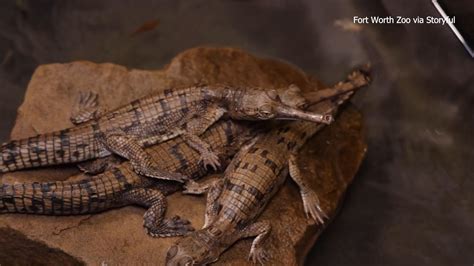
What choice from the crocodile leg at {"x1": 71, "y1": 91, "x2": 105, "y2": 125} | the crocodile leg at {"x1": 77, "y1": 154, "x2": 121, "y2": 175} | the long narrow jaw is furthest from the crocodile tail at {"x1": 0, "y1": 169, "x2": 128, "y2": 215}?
the long narrow jaw

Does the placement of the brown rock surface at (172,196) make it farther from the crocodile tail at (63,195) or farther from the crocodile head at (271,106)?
the crocodile head at (271,106)

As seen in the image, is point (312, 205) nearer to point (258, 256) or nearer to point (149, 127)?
point (258, 256)

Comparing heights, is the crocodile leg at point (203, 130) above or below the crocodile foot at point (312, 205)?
above

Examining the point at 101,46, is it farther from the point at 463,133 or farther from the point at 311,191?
the point at 463,133

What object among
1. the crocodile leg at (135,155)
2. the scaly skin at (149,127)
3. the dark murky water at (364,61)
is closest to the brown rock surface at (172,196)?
the scaly skin at (149,127)

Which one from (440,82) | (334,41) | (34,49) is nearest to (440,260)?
(440,82)

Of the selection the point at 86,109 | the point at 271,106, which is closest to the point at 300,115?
the point at 271,106
